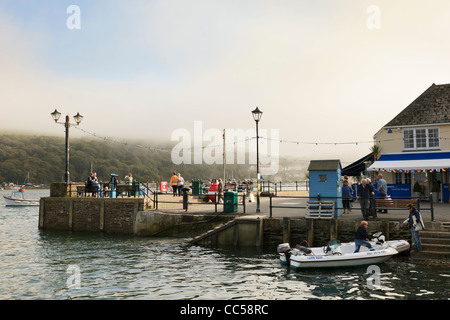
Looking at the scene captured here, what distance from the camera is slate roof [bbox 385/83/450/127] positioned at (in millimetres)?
26547

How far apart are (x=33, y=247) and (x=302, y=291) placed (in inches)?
581

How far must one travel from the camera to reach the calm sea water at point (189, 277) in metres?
11.0

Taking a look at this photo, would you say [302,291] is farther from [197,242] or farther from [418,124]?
[418,124]

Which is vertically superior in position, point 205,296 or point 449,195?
point 449,195

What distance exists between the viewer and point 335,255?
1347 cm

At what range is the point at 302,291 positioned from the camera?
11.2 meters

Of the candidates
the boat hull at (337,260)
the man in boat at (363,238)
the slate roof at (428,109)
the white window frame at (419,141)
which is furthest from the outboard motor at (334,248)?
the slate roof at (428,109)

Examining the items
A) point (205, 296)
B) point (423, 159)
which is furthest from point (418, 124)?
point (205, 296)

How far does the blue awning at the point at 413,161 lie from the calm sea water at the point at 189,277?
11.7m

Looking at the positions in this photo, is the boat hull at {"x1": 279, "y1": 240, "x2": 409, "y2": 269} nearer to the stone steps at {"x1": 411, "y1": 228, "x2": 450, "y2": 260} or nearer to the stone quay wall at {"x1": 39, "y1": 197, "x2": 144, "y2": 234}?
the stone steps at {"x1": 411, "y1": 228, "x2": 450, "y2": 260}

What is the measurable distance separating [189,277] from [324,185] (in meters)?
8.35

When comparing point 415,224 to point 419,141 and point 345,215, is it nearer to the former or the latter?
point 345,215

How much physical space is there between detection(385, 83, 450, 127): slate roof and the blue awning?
7.34 feet
